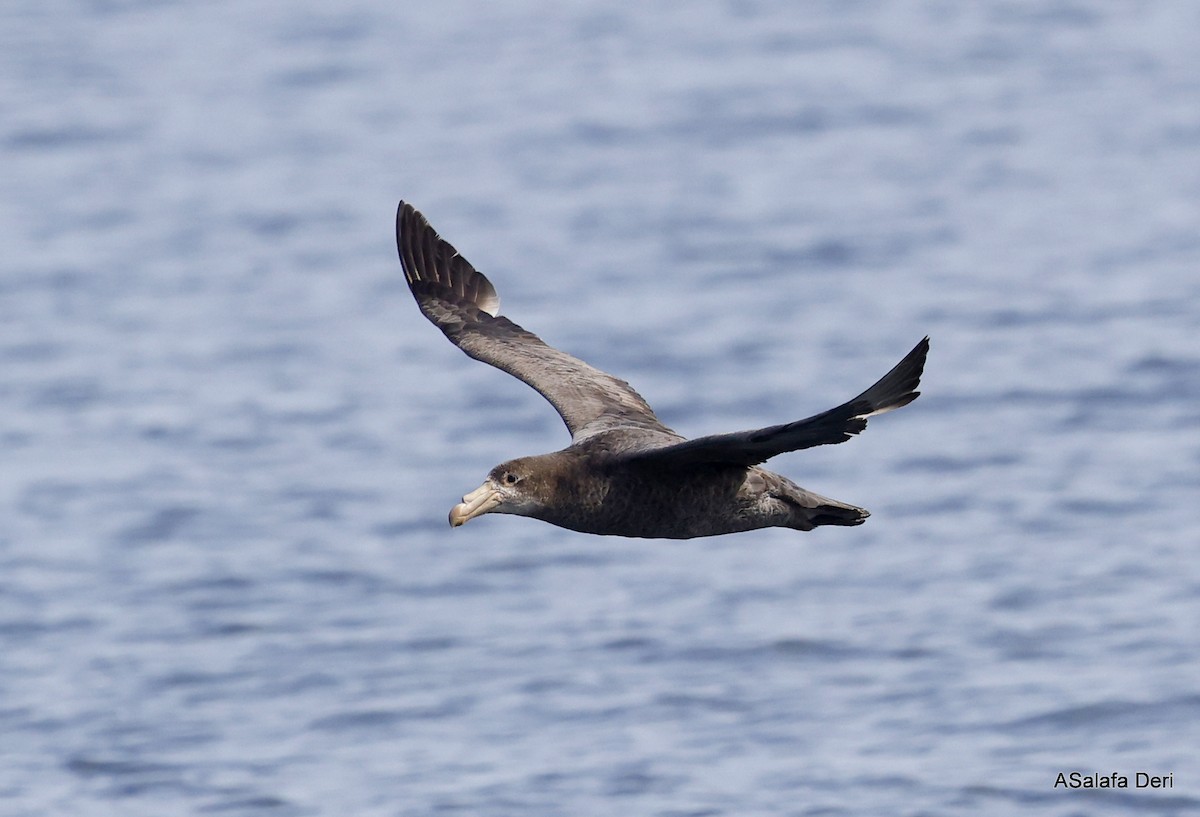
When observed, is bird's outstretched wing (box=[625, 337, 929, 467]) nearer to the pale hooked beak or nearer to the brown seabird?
the brown seabird

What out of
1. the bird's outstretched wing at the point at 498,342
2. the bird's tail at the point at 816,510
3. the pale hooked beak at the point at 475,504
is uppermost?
the bird's outstretched wing at the point at 498,342

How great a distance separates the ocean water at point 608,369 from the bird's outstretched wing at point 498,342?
4.60 m

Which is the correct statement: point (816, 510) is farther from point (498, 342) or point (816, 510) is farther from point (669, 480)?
point (498, 342)

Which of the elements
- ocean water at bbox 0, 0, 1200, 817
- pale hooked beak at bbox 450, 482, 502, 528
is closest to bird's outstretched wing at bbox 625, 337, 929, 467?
pale hooked beak at bbox 450, 482, 502, 528

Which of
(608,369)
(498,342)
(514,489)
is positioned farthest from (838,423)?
(608,369)

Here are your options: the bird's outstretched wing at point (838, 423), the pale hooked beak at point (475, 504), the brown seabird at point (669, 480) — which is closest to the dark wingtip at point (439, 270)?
the brown seabird at point (669, 480)

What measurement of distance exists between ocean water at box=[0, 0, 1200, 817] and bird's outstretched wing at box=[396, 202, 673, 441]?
4595 mm

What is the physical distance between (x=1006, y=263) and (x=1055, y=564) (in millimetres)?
8420

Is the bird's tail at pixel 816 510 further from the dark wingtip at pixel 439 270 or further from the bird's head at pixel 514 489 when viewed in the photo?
the dark wingtip at pixel 439 270

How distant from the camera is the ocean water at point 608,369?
59.7 feet

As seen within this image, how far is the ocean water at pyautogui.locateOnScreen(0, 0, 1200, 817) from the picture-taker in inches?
716

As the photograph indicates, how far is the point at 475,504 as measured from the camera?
35.4ft

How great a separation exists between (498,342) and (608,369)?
11.7 metres

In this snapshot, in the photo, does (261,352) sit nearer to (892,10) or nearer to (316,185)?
(316,185)
